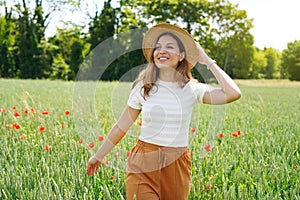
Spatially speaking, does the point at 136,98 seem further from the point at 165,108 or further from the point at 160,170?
the point at 160,170

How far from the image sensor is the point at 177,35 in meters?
2.21

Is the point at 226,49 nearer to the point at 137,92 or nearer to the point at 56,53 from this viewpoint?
the point at 56,53

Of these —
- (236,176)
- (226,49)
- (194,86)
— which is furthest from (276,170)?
(226,49)

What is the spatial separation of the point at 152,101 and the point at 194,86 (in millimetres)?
270

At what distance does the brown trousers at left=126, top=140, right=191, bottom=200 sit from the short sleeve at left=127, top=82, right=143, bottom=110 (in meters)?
0.23

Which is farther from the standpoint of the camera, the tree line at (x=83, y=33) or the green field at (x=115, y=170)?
the tree line at (x=83, y=33)

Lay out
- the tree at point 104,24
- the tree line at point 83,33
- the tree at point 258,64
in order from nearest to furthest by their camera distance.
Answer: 1. the tree at point 104,24
2. the tree line at point 83,33
3. the tree at point 258,64

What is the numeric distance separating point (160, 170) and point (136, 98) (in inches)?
17.6

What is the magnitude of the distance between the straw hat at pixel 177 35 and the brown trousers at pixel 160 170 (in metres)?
0.54

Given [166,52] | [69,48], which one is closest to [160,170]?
[166,52]

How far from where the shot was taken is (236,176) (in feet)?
8.65

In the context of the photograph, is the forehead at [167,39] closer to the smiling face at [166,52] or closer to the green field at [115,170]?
the smiling face at [166,52]

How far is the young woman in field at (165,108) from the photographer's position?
2.16m

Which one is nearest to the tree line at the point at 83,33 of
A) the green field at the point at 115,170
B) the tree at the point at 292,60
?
the tree at the point at 292,60
